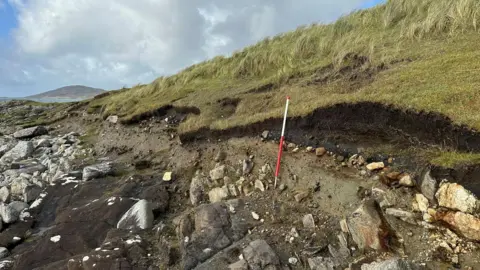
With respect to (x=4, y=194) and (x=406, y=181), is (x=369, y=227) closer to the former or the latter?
(x=406, y=181)

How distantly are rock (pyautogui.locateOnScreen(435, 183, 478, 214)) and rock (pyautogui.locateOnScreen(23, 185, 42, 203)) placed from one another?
13401mm

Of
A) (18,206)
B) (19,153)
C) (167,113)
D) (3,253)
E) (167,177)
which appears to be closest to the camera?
(3,253)

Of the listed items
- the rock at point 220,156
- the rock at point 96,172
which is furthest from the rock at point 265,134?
the rock at point 96,172

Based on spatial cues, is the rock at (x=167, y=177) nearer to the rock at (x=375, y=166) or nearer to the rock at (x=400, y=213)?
the rock at (x=375, y=166)

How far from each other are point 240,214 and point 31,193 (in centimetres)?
925

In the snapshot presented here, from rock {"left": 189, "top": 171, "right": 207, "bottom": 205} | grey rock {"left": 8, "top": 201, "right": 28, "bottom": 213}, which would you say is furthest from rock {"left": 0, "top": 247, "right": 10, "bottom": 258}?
rock {"left": 189, "top": 171, "right": 207, "bottom": 205}

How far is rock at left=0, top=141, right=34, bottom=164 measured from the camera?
19297 mm

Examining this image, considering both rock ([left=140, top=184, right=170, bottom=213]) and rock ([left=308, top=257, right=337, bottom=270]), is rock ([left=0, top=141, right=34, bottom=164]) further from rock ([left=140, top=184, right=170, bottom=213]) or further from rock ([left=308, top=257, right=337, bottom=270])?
rock ([left=308, top=257, right=337, bottom=270])

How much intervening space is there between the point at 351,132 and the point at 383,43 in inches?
288

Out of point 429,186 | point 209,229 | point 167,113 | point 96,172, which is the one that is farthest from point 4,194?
point 429,186

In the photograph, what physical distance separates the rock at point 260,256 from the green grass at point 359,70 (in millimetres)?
4917

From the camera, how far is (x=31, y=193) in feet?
42.5

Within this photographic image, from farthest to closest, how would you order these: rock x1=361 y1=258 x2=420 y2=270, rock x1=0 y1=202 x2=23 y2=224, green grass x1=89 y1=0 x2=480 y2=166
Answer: rock x1=0 y1=202 x2=23 y2=224
green grass x1=89 y1=0 x2=480 y2=166
rock x1=361 y1=258 x2=420 y2=270

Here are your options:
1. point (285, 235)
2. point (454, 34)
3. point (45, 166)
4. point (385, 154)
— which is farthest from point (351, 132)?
point (45, 166)
